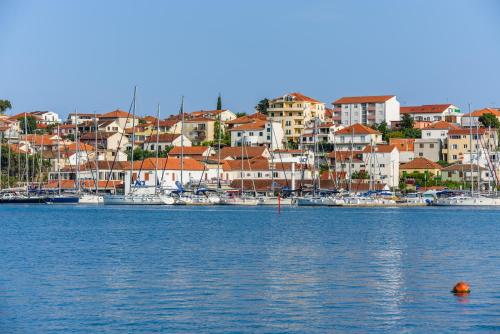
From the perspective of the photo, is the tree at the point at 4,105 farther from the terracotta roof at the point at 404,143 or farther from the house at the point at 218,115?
the terracotta roof at the point at 404,143

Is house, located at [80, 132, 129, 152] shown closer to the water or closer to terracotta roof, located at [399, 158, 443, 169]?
terracotta roof, located at [399, 158, 443, 169]

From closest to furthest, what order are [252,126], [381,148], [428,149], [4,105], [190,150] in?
[381,148]
[428,149]
[190,150]
[252,126]
[4,105]

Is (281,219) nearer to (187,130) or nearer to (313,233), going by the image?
(313,233)

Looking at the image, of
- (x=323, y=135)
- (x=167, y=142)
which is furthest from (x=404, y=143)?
(x=167, y=142)

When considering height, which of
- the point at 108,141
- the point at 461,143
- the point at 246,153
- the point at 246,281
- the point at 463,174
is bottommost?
the point at 246,281

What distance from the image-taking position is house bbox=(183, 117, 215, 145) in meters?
122

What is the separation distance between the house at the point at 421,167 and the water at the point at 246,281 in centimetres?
5293

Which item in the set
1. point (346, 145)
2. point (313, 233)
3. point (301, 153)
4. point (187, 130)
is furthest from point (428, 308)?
point (187, 130)

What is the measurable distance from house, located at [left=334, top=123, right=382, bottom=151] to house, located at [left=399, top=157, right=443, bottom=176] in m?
7.87

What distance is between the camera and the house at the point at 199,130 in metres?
122

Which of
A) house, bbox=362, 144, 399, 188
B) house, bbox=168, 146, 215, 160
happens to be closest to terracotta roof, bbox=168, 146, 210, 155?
house, bbox=168, 146, 215, 160

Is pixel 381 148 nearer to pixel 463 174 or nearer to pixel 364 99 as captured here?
pixel 463 174

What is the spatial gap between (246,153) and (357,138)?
42.6ft

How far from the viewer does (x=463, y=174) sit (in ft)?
312
